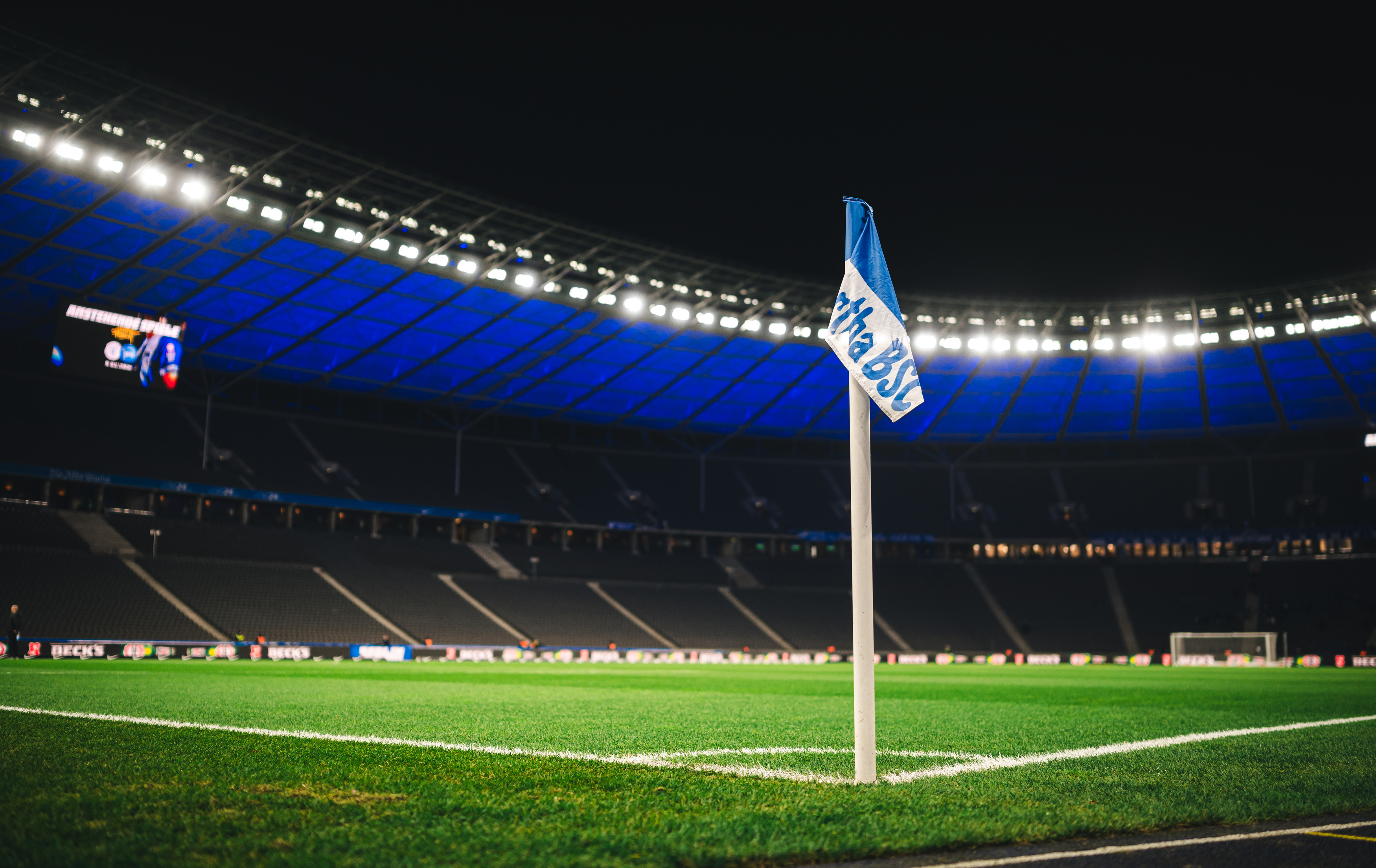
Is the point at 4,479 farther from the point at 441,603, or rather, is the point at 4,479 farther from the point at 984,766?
the point at 984,766

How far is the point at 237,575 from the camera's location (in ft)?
142

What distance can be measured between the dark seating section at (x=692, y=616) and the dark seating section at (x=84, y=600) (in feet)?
75.0

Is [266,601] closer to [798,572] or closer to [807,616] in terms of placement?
[807,616]

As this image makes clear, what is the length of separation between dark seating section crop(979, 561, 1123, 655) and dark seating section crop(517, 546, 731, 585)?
17662mm

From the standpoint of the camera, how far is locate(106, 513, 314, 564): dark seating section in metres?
42.6

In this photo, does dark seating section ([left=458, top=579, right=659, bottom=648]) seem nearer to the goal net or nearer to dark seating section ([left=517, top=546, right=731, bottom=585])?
dark seating section ([left=517, top=546, right=731, bottom=585])

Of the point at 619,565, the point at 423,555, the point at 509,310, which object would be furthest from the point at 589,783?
the point at 619,565

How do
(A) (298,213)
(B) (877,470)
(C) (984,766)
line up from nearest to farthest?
(C) (984,766) → (A) (298,213) → (B) (877,470)

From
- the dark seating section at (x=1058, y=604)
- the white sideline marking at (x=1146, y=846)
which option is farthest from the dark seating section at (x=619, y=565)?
the white sideline marking at (x=1146, y=846)

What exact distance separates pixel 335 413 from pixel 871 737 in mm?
52313

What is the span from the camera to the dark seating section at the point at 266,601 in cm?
4025

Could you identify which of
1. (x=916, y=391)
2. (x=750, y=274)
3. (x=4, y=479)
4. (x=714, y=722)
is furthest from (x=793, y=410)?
(x=916, y=391)

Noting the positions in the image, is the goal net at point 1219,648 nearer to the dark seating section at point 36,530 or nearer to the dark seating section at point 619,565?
the dark seating section at point 619,565

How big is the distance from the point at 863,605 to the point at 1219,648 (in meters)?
51.5
